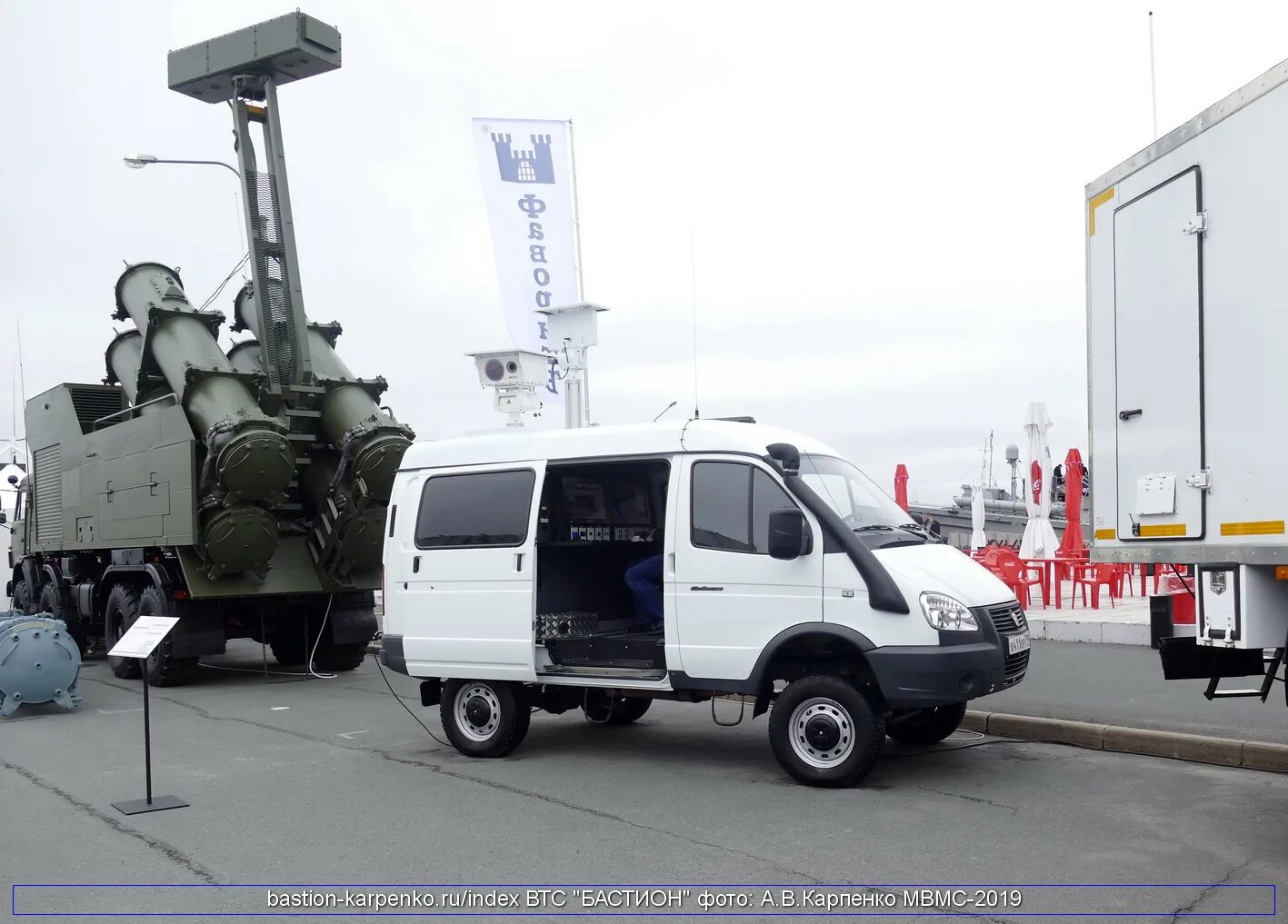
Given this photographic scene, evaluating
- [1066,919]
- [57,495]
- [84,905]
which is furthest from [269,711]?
[1066,919]

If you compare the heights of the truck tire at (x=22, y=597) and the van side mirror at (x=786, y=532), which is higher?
the van side mirror at (x=786, y=532)

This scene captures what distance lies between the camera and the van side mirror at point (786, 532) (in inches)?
292

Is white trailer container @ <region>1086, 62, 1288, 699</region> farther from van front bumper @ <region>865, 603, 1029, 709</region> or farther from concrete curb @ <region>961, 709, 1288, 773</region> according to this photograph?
concrete curb @ <region>961, 709, 1288, 773</region>

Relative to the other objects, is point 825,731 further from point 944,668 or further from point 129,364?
point 129,364

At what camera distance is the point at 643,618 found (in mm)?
9445

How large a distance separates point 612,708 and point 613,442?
2.35 meters

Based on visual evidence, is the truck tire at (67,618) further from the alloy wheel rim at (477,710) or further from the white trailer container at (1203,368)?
the white trailer container at (1203,368)

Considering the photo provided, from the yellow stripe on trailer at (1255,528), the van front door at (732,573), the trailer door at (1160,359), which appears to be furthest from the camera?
the van front door at (732,573)

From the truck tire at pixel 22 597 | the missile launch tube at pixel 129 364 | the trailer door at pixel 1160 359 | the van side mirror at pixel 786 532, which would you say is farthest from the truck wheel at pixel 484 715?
the truck tire at pixel 22 597

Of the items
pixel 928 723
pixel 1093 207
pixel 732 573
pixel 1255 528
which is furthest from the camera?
pixel 928 723

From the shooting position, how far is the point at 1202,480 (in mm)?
5812

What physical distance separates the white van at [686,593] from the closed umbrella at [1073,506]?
975cm

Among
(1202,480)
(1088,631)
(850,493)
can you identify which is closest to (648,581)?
(850,493)

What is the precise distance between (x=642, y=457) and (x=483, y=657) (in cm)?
197
